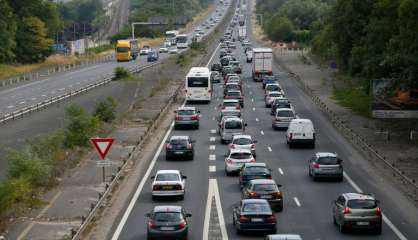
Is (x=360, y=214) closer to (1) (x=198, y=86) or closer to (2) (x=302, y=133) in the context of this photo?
(2) (x=302, y=133)

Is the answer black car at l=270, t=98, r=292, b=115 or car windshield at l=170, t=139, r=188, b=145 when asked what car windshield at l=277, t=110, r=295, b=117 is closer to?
black car at l=270, t=98, r=292, b=115

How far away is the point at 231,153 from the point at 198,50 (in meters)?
116

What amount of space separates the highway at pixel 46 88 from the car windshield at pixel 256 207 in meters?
42.2

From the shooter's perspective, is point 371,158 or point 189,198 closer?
point 189,198

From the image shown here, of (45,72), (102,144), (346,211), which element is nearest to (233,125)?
(102,144)

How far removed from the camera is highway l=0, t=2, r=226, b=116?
78.7 m

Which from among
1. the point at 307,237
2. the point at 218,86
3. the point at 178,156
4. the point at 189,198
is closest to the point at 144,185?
the point at 189,198

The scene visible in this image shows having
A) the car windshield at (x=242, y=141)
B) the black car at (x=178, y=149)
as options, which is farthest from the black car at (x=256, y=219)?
the car windshield at (x=242, y=141)

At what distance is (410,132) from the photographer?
2253 inches

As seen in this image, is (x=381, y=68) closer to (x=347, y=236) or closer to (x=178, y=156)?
(x=178, y=156)

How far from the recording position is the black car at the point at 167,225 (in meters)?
28.6

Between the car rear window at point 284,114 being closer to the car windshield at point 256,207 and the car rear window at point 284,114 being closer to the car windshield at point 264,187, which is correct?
the car windshield at point 264,187

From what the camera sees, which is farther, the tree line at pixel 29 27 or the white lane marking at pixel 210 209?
the tree line at pixel 29 27

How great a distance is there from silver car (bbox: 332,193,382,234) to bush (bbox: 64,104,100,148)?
22.9 m
